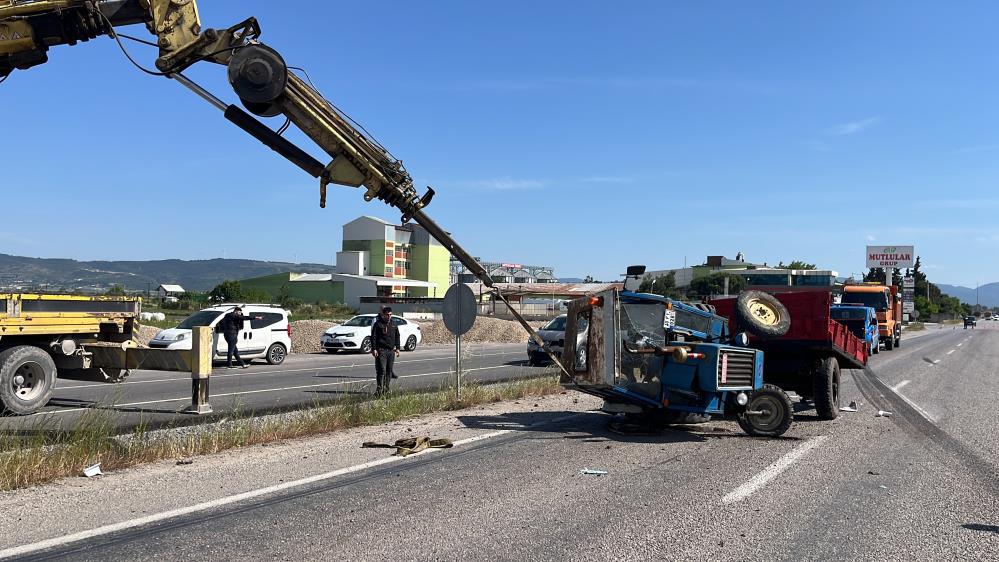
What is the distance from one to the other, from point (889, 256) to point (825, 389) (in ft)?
261

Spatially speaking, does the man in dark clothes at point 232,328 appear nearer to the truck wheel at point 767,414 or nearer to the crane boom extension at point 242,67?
the crane boom extension at point 242,67

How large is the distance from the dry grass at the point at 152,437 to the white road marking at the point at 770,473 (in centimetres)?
564

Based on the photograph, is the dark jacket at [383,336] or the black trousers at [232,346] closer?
the dark jacket at [383,336]

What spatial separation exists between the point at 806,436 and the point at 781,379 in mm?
2643

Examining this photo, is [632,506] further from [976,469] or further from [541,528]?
[976,469]

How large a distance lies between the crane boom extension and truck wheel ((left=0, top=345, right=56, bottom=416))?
14.8ft

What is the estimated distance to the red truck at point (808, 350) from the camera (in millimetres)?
12703

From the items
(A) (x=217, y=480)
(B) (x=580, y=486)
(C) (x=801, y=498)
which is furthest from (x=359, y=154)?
(C) (x=801, y=498)

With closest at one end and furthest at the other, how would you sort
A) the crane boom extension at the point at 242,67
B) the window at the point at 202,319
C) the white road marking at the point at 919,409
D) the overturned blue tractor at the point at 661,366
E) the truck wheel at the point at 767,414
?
A: the crane boom extension at the point at 242,67 → the overturned blue tractor at the point at 661,366 → the truck wheel at the point at 767,414 → the white road marking at the point at 919,409 → the window at the point at 202,319

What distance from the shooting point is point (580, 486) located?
25.0 feet

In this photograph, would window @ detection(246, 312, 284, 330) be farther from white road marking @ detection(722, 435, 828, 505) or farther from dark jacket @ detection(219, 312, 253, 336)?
white road marking @ detection(722, 435, 828, 505)

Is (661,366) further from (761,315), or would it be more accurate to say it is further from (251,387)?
(251,387)

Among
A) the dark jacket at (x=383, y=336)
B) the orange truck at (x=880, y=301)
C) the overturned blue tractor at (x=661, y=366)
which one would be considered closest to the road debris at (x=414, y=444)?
the overturned blue tractor at (x=661, y=366)

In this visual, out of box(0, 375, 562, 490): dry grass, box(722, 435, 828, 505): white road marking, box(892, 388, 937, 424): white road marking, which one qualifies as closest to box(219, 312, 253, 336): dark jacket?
box(0, 375, 562, 490): dry grass
